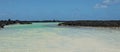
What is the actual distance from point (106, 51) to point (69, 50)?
6.23 ft

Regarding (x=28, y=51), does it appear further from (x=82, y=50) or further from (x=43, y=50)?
(x=82, y=50)

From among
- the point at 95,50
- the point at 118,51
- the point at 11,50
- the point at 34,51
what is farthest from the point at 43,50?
the point at 118,51

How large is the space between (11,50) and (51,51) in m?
2.17

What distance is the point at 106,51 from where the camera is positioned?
14938 mm

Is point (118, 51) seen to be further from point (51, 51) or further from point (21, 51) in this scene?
point (21, 51)

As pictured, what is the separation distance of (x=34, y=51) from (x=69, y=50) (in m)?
1.81

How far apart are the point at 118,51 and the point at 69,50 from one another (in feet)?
8.19

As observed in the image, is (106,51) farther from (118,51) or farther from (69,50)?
(69,50)

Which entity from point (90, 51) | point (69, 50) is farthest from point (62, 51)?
point (90, 51)

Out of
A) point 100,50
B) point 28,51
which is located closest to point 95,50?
point 100,50

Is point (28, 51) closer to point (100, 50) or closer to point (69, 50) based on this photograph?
point (69, 50)

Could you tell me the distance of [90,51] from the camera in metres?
14.9

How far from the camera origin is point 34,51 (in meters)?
15.1

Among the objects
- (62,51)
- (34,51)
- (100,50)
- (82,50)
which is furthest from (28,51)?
(100,50)
